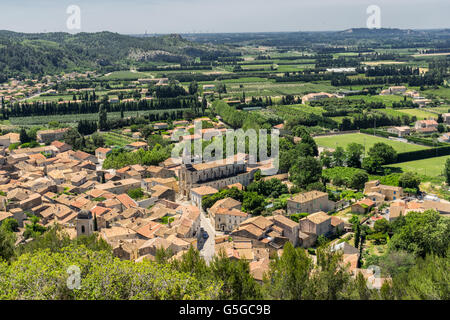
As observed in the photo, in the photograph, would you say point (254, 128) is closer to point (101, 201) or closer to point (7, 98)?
point (101, 201)

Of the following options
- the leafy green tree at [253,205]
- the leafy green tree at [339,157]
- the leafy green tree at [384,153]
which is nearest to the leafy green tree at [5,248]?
the leafy green tree at [253,205]

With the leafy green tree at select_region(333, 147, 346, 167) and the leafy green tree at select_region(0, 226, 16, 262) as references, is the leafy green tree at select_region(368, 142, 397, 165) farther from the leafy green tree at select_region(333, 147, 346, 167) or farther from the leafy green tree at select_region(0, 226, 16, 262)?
the leafy green tree at select_region(0, 226, 16, 262)

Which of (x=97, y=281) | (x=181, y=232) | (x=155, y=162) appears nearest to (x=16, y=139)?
(x=155, y=162)

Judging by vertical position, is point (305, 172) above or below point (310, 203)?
above

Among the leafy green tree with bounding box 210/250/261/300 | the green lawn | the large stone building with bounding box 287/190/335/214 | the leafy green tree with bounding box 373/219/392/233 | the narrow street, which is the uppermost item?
the green lawn

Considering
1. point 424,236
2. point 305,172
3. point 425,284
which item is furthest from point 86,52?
point 425,284

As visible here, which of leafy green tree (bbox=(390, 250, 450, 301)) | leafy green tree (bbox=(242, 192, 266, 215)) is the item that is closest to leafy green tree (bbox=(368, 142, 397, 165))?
leafy green tree (bbox=(242, 192, 266, 215))

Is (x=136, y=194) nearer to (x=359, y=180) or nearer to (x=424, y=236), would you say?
(x=359, y=180)
